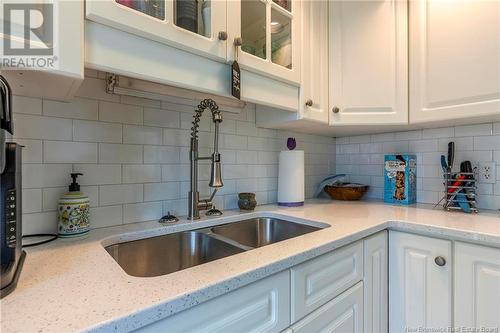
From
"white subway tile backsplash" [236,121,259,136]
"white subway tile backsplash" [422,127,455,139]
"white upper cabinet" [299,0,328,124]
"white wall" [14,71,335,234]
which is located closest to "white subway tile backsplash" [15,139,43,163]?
"white wall" [14,71,335,234]

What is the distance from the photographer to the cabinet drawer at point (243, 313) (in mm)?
498

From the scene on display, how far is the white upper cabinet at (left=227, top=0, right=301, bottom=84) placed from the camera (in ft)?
3.12

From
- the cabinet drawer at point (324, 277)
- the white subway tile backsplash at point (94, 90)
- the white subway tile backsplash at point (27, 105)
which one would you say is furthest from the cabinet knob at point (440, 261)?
the white subway tile backsplash at point (27, 105)

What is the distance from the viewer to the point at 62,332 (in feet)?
1.20

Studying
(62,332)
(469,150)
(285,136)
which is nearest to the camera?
(62,332)

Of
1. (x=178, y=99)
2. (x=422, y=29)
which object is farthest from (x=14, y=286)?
(x=422, y=29)

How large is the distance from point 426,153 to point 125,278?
1.66 metres

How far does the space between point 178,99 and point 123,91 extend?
0.75 feet

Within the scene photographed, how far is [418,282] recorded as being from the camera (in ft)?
3.37

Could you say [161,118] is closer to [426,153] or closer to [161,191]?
[161,191]

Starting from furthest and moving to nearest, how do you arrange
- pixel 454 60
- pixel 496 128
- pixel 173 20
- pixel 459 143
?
pixel 459 143 < pixel 496 128 < pixel 454 60 < pixel 173 20

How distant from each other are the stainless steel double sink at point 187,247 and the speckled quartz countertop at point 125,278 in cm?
3

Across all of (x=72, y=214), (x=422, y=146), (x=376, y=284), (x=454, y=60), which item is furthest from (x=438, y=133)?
(x=72, y=214)

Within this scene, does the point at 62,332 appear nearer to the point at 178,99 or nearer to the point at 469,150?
the point at 178,99
